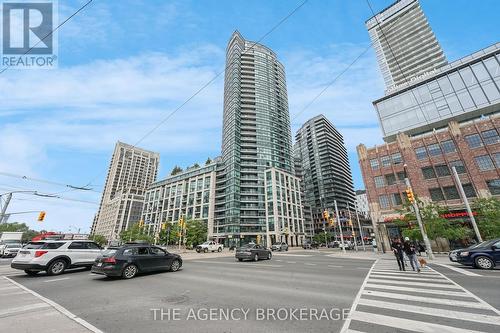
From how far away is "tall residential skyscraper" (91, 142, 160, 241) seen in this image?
13488cm

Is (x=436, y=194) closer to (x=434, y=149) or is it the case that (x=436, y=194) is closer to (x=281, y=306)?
(x=434, y=149)

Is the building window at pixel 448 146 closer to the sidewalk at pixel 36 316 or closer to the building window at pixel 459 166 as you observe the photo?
the building window at pixel 459 166

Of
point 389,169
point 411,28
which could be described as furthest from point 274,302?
point 411,28

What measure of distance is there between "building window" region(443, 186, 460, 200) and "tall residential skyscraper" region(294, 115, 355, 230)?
9065cm

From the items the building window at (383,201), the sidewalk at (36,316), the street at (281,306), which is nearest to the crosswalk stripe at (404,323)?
the street at (281,306)

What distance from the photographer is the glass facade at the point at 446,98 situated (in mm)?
42219

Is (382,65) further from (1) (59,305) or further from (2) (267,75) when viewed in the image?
(1) (59,305)

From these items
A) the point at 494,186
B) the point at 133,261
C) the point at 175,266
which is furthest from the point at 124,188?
the point at 494,186

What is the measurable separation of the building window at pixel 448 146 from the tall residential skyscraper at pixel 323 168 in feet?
298

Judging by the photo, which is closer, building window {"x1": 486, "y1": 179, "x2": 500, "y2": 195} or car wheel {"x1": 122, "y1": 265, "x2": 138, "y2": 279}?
car wheel {"x1": 122, "y1": 265, "x2": 138, "y2": 279}

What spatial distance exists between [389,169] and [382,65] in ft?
259

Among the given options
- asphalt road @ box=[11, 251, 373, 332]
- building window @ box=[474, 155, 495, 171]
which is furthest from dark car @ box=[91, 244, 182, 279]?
building window @ box=[474, 155, 495, 171]

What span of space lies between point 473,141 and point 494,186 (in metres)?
6.97

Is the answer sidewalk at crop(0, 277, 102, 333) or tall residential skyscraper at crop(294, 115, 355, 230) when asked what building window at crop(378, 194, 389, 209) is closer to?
sidewalk at crop(0, 277, 102, 333)
